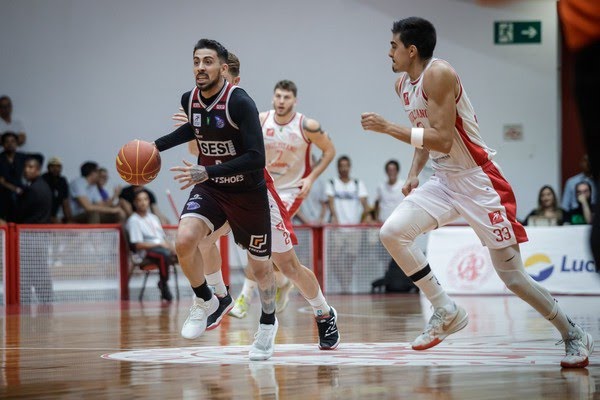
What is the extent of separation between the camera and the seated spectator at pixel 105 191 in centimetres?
1593

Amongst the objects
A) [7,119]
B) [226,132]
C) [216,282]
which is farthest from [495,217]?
[7,119]

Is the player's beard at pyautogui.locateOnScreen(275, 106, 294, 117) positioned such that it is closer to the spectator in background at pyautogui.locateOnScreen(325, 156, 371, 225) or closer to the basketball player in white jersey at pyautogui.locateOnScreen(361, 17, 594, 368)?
the basketball player in white jersey at pyautogui.locateOnScreen(361, 17, 594, 368)

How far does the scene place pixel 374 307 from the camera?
1203cm

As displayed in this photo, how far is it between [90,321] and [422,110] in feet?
17.1

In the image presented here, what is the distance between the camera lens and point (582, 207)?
50.2 ft

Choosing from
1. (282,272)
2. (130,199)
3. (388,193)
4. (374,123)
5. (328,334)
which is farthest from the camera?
(388,193)

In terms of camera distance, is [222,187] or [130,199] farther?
[130,199]

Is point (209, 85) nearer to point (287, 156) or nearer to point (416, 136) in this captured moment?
point (416, 136)

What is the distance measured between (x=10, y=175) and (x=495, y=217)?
33.6 feet

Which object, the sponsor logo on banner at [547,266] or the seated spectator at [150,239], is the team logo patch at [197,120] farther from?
the sponsor logo on banner at [547,266]

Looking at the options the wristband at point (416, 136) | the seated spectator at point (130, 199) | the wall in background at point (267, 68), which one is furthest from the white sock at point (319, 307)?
the wall in background at point (267, 68)

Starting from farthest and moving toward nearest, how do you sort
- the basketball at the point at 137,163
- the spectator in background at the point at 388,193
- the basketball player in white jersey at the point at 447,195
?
the spectator in background at the point at 388,193, the basketball at the point at 137,163, the basketball player in white jersey at the point at 447,195

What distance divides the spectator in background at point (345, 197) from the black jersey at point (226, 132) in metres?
9.93

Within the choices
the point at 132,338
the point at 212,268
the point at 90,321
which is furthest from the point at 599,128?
the point at 90,321
